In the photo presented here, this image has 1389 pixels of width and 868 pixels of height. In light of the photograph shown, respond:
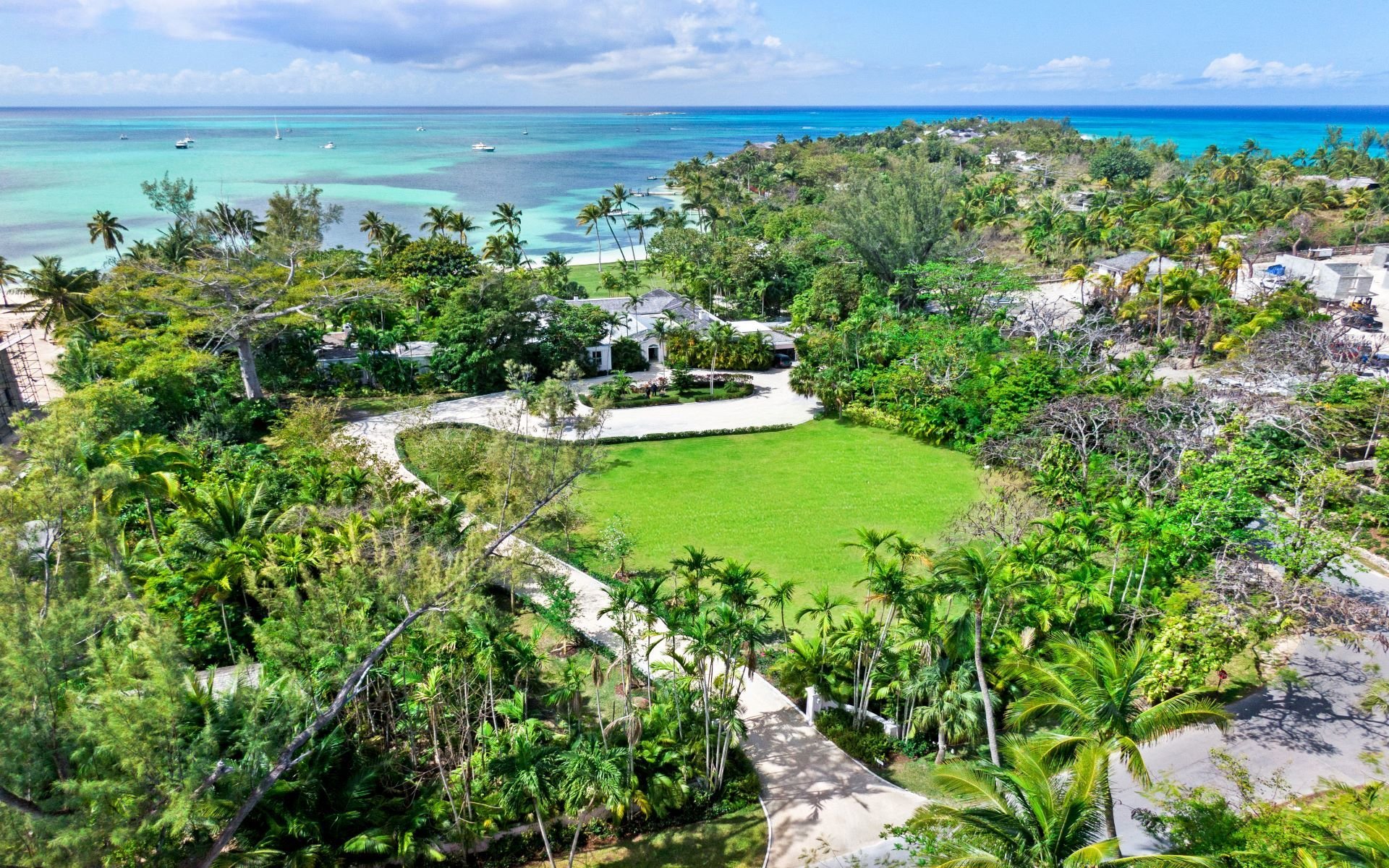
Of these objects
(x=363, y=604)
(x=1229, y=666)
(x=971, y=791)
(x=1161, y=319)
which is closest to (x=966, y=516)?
(x=1229, y=666)

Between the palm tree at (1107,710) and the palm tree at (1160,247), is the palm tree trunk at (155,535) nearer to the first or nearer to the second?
the palm tree at (1107,710)

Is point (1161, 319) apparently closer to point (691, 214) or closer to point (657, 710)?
point (657, 710)

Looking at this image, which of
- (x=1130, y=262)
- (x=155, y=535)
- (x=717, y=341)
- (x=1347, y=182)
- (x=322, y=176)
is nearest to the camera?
(x=155, y=535)

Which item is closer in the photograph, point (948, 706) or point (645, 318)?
point (948, 706)

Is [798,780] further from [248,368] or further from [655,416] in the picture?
[248,368]

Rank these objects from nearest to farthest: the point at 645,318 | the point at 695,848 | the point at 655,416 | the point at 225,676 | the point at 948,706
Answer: the point at 695,848 < the point at 948,706 < the point at 225,676 < the point at 655,416 < the point at 645,318

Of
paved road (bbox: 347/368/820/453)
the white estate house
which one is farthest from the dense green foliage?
paved road (bbox: 347/368/820/453)

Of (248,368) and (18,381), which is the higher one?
(248,368)

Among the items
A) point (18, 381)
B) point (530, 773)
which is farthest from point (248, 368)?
point (530, 773)
